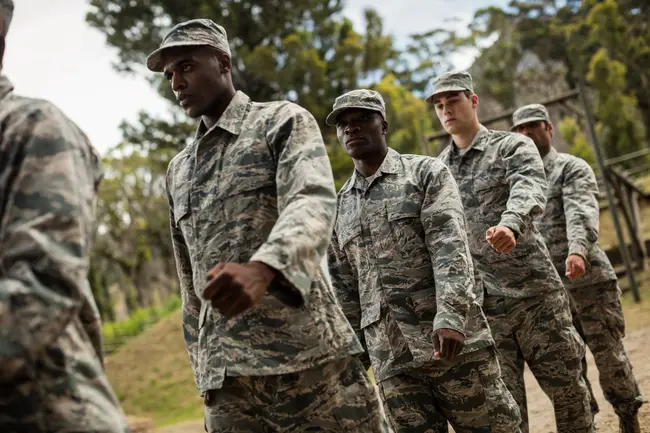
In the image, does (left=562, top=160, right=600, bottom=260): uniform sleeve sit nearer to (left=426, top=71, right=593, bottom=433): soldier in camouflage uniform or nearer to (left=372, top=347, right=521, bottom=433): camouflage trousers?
(left=426, top=71, right=593, bottom=433): soldier in camouflage uniform

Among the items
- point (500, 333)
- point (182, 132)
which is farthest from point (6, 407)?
point (182, 132)

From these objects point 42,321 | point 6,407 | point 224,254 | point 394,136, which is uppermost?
point 394,136

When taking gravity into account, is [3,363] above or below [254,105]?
below

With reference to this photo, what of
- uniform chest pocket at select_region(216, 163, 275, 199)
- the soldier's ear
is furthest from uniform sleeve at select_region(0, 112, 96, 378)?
the soldier's ear

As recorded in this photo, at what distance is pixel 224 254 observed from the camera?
2.49 m

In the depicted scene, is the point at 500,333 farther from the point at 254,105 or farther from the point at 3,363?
the point at 3,363

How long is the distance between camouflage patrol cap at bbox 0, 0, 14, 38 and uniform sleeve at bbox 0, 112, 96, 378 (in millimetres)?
363

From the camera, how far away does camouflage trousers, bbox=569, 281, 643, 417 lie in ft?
17.5

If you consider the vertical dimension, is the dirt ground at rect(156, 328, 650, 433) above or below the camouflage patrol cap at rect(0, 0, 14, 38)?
below

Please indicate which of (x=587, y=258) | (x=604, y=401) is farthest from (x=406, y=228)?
(x=604, y=401)

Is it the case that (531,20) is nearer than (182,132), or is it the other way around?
(182,132)

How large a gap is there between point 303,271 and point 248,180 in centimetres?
57

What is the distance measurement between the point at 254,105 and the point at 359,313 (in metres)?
1.55

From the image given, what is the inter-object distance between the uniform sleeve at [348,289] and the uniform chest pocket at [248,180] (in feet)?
4.95
